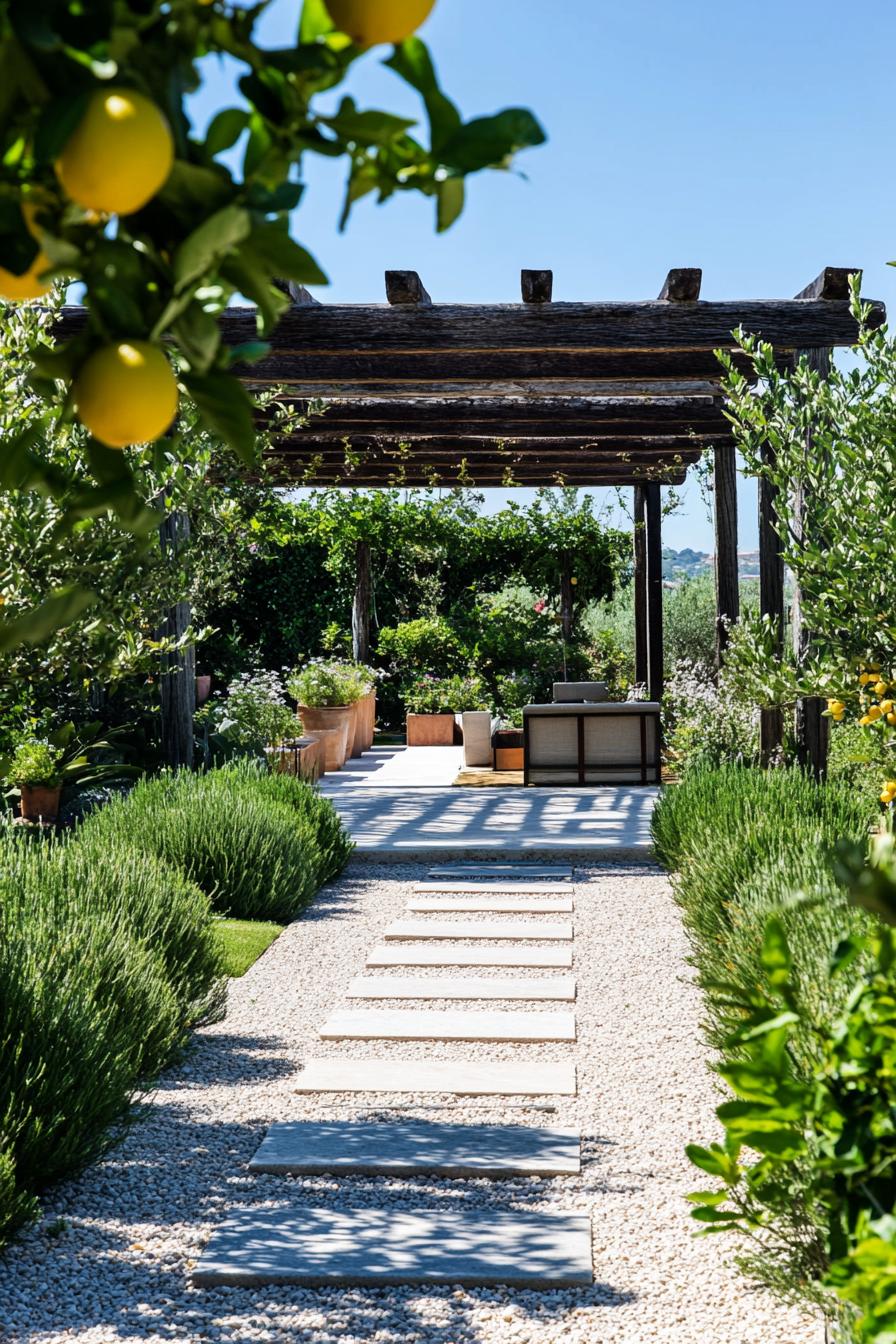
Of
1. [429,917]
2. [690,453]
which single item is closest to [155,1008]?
[429,917]

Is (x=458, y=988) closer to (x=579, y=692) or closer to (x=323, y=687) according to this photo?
(x=323, y=687)

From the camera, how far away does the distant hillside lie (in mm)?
18478

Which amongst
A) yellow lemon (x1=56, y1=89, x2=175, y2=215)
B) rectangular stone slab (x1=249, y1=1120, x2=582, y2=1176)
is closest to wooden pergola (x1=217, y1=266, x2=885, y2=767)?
rectangular stone slab (x1=249, y1=1120, x2=582, y2=1176)

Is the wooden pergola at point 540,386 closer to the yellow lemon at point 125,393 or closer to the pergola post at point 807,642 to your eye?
the pergola post at point 807,642

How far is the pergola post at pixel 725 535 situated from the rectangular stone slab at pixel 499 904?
3304mm

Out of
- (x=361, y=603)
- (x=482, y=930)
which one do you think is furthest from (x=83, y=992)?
(x=361, y=603)

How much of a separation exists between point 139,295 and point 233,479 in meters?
7.20

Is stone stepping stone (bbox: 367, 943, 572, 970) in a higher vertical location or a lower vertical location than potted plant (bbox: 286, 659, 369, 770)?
lower

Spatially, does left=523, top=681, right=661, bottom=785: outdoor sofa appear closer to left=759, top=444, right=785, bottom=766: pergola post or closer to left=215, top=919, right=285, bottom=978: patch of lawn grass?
left=759, top=444, right=785, bottom=766: pergola post

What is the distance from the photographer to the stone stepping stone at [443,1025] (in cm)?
429

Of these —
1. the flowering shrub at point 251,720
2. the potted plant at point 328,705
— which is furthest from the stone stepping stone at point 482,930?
the potted plant at point 328,705

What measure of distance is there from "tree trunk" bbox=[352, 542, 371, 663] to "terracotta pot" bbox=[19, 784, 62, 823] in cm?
720

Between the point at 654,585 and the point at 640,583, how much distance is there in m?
0.42

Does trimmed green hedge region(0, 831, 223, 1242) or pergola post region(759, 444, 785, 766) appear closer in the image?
trimmed green hedge region(0, 831, 223, 1242)
